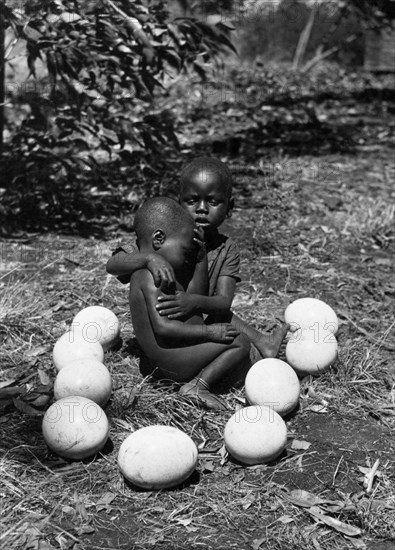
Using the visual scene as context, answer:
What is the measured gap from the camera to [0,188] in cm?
688

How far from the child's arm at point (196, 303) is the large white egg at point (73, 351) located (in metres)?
0.56

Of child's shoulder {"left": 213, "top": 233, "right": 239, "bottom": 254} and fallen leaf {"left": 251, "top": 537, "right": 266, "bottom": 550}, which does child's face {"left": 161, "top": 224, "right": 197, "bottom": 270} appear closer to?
child's shoulder {"left": 213, "top": 233, "right": 239, "bottom": 254}

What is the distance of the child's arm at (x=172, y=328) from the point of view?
12.7 feet

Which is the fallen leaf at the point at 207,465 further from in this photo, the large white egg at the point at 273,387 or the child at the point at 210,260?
the child at the point at 210,260

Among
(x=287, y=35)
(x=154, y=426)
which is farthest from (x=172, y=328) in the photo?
(x=287, y=35)

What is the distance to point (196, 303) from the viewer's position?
13.0 feet

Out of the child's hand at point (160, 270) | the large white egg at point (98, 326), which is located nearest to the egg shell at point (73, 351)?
the large white egg at point (98, 326)

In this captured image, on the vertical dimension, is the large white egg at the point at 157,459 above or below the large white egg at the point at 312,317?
above

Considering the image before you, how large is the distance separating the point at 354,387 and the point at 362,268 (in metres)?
2.07

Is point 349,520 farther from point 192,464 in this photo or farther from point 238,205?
point 238,205

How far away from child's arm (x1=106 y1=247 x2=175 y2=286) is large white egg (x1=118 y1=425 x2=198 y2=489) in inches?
31.6

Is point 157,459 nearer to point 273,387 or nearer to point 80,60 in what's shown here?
point 273,387

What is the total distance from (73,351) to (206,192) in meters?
1.11

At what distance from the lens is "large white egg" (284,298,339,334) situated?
15.2 feet
